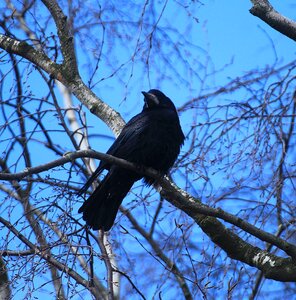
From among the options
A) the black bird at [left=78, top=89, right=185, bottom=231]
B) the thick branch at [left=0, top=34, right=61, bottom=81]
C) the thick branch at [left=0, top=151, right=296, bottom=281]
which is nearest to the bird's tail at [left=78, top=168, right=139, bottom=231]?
the black bird at [left=78, top=89, right=185, bottom=231]

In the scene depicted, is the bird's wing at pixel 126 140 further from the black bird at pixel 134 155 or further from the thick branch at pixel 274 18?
the thick branch at pixel 274 18

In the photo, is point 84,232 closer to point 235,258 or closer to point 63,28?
point 235,258

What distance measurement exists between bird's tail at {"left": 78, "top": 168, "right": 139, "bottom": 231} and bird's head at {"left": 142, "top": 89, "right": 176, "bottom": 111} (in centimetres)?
66

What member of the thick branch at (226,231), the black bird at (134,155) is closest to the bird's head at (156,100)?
the black bird at (134,155)

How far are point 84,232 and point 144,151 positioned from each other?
862 mm

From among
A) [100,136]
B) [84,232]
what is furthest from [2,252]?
[100,136]

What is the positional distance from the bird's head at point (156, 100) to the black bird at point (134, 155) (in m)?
0.17

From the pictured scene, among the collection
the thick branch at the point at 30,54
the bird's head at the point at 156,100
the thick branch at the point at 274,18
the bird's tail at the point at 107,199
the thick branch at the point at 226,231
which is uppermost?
the thick branch at the point at 30,54

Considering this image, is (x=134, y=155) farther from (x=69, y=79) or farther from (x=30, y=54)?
(x=30, y=54)

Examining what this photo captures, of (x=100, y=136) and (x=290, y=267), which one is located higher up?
(x=100, y=136)

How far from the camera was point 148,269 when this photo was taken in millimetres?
5570

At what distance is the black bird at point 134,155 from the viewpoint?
491 centimetres

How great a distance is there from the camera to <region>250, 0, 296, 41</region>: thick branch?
14.7 feet

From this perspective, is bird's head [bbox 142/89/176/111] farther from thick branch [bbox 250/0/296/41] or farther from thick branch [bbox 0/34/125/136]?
thick branch [bbox 250/0/296/41]
